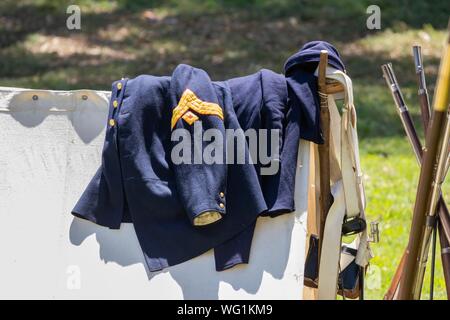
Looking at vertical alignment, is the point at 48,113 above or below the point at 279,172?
above

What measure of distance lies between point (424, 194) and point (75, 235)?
1.34 m

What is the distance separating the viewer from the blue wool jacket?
10.4 feet

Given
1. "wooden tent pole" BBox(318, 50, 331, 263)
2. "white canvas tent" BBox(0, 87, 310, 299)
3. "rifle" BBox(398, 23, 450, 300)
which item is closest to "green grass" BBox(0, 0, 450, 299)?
"wooden tent pole" BBox(318, 50, 331, 263)

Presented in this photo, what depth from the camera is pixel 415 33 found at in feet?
30.6

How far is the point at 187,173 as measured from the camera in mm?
3154

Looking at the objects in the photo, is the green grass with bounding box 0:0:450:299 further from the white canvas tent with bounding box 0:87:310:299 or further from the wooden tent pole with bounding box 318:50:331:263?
the white canvas tent with bounding box 0:87:310:299

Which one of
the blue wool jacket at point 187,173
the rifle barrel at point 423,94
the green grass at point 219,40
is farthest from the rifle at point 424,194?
the green grass at point 219,40

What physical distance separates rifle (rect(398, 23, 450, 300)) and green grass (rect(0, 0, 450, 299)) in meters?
3.97

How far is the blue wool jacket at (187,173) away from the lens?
10.4 ft

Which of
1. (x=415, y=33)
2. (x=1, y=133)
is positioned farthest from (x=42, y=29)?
(x=1, y=133)
